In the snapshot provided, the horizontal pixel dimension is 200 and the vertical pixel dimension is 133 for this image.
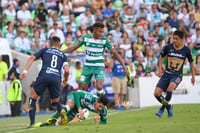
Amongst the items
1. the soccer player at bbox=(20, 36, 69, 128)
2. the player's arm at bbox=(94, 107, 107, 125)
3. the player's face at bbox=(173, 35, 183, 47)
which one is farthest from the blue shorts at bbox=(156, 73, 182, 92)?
the soccer player at bbox=(20, 36, 69, 128)

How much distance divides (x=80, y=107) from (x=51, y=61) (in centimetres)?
142

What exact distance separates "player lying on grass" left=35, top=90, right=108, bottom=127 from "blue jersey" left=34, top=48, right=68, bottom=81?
760mm

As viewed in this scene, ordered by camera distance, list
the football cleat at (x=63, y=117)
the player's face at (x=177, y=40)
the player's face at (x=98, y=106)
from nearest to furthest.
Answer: the player's face at (x=98, y=106) → the football cleat at (x=63, y=117) → the player's face at (x=177, y=40)

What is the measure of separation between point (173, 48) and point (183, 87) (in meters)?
8.74

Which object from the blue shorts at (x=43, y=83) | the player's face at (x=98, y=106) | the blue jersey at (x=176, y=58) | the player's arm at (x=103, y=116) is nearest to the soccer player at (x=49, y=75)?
the blue shorts at (x=43, y=83)

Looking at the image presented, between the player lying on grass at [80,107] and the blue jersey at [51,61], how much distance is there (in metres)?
0.76

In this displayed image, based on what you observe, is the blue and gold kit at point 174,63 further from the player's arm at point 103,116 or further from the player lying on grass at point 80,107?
the player lying on grass at point 80,107

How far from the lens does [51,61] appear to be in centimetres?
1633

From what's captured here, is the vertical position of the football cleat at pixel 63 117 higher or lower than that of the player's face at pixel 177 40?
lower

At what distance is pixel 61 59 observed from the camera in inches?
649

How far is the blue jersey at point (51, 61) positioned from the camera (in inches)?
643

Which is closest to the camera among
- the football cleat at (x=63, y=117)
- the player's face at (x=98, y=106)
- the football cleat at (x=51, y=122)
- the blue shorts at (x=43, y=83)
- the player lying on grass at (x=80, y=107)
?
the player's face at (x=98, y=106)

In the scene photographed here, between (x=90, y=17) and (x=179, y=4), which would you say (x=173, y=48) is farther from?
(x=179, y=4)

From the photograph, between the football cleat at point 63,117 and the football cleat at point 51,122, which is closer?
the football cleat at point 63,117
